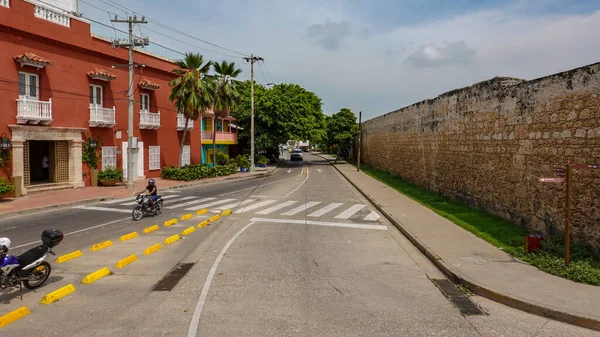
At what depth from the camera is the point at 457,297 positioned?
7.00m

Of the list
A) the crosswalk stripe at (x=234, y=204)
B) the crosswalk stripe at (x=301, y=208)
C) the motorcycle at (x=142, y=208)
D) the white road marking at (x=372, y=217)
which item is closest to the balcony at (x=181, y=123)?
the crosswalk stripe at (x=234, y=204)

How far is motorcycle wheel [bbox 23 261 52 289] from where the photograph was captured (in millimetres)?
7133

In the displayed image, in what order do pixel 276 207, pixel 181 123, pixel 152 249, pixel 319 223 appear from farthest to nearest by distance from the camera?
pixel 181 123
pixel 276 207
pixel 319 223
pixel 152 249

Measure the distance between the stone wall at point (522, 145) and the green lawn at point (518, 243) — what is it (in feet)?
1.19

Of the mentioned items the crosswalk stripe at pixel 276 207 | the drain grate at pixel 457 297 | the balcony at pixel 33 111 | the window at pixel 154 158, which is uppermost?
the balcony at pixel 33 111

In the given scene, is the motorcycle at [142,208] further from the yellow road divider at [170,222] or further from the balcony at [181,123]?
the balcony at [181,123]

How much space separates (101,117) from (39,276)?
19614 mm

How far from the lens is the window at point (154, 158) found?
1196 inches

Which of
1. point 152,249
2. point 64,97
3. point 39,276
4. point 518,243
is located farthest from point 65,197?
point 518,243

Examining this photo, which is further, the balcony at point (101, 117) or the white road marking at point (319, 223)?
the balcony at point (101, 117)

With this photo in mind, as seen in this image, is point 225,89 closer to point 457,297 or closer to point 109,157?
point 109,157

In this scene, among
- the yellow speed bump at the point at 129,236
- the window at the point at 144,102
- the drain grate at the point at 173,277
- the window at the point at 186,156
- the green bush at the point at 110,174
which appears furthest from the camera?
the window at the point at 186,156

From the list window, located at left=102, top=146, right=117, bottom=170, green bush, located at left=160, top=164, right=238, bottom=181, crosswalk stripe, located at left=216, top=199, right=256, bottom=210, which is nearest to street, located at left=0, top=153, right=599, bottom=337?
crosswalk stripe, located at left=216, top=199, right=256, bottom=210

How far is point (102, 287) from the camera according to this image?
23.8 feet
